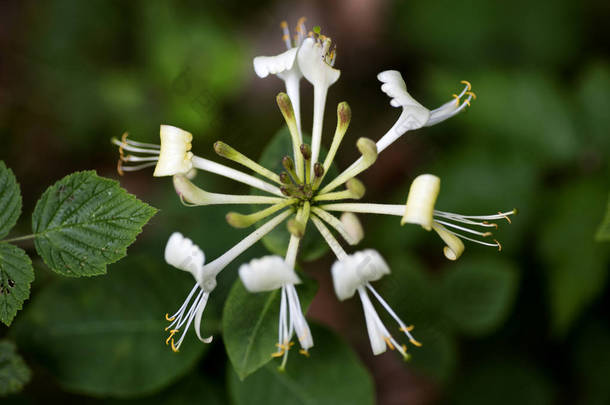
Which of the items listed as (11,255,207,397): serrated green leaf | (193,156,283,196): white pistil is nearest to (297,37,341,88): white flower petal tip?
(193,156,283,196): white pistil

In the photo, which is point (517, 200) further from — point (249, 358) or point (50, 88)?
point (50, 88)

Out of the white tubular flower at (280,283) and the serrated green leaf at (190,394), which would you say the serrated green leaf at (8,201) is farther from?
the serrated green leaf at (190,394)

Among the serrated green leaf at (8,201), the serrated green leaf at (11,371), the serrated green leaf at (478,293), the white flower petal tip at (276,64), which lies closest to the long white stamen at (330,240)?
the white flower petal tip at (276,64)

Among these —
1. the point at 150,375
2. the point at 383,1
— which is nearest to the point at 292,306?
the point at 150,375

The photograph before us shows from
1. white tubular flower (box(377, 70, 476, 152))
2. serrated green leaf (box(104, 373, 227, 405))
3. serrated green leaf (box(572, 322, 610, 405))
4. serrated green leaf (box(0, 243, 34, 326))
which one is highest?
white tubular flower (box(377, 70, 476, 152))

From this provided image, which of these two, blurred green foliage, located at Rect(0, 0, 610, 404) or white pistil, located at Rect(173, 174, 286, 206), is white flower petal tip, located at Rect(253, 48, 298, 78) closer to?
white pistil, located at Rect(173, 174, 286, 206)

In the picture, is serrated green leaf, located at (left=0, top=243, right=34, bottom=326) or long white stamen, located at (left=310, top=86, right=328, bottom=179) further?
long white stamen, located at (left=310, top=86, right=328, bottom=179)
